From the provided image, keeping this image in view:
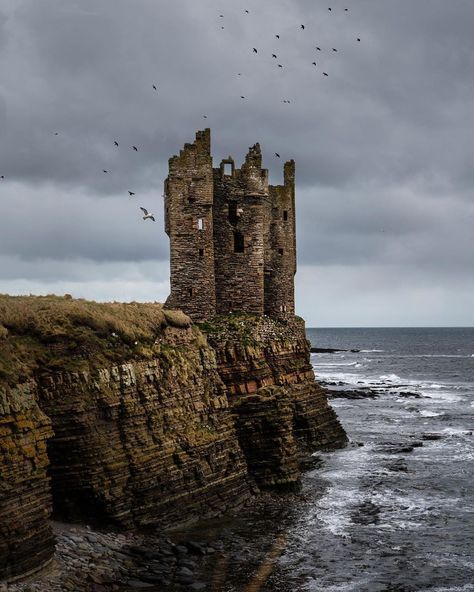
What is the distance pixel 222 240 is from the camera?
38.7 metres

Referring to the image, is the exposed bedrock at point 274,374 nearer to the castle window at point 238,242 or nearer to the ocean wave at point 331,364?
the castle window at point 238,242

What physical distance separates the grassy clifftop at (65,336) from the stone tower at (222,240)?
404 inches

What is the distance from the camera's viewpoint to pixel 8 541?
17984mm

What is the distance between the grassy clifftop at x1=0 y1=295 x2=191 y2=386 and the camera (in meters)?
21.6

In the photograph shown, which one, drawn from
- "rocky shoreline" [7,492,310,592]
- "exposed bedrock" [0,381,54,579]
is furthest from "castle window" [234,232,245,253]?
A: "exposed bedrock" [0,381,54,579]

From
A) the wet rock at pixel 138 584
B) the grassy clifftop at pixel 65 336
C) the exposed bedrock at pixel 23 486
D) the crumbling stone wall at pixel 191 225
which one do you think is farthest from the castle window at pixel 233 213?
the wet rock at pixel 138 584

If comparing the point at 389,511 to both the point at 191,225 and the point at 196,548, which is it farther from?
the point at 191,225

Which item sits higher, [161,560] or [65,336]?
[65,336]

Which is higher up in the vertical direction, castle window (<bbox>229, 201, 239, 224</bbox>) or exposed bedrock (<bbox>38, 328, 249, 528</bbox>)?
castle window (<bbox>229, 201, 239, 224</bbox>)

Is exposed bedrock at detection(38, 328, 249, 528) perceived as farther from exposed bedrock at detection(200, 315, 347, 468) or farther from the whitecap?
the whitecap

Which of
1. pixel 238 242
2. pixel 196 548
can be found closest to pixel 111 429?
pixel 196 548

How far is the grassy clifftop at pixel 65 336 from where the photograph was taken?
70.9 feet

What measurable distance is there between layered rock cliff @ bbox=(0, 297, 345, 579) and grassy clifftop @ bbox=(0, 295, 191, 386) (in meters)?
0.04

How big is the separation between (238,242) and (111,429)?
18.1 meters
